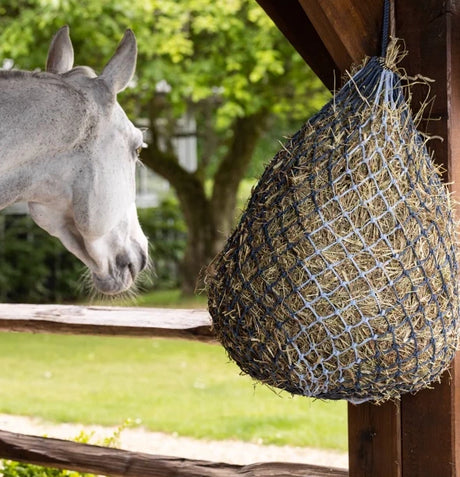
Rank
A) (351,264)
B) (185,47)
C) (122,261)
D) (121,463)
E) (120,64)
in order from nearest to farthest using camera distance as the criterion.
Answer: (351,264)
(120,64)
(122,261)
(121,463)
(185,47)

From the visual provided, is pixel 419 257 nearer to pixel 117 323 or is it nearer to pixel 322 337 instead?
pixel 322 337

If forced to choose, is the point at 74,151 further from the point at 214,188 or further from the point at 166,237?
the point at 166,237

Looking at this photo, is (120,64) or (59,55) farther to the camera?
(59,55)

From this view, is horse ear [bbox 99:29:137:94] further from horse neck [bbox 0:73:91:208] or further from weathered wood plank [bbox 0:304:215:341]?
weathered wood plank [bbox 0:304:215:341]

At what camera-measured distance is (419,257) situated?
5.17ft

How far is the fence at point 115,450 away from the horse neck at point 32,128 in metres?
1.01

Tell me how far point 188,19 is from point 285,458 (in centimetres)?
643

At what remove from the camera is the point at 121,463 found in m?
3.02

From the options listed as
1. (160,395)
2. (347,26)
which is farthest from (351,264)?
(160,395)

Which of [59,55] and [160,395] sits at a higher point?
[59,55]

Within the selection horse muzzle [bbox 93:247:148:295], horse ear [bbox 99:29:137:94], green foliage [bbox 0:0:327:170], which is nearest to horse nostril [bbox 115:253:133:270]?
horse muzzle [bbox 93:247:148:295]

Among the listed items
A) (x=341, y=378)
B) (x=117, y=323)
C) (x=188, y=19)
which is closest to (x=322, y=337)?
(x=341, y=378)

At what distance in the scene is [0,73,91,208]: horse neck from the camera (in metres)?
1.95

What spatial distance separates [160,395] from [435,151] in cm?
570
